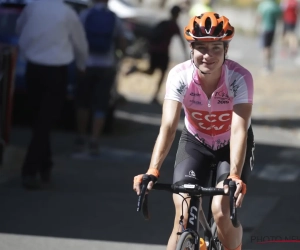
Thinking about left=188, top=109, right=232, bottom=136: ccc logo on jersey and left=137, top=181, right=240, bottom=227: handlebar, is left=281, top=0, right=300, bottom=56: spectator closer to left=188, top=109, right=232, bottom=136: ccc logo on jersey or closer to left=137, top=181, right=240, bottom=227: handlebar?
left=188, top=109, right=232, bottom=136: ccc logo on jersey

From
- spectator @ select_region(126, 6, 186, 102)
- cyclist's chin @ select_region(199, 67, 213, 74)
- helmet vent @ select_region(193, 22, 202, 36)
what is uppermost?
helmet vent @ select_region(193, 22, 202, 36)

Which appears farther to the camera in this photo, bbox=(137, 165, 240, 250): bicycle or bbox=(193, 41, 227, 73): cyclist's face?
bbox=(193, 41, 227, 73): cyclist's face

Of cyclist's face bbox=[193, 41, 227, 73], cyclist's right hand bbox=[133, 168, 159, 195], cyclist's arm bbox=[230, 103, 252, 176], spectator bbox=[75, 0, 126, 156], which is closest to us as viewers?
cyclist's right hand bbox=[133, 168, 159, 195]

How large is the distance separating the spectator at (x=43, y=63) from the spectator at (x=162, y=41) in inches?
262

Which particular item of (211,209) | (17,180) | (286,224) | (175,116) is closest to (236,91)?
(175,116)

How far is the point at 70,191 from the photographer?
9344mm

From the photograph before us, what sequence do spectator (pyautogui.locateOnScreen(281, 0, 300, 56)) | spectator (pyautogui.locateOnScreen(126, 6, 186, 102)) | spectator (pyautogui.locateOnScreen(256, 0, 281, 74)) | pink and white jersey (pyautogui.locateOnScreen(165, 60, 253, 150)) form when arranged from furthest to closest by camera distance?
spectator (pyautogui.locateOnScreen(281, 0, 300, 56)) < spectator (pyautogui.locateOnScreen(256, 0, 281, 74)) < spectator (pyautogui.locateOnScreen(126, 6, 186, 102)) < pink and white jersey (pyautogui.locateOnScreen(165, 60, 253, 150))

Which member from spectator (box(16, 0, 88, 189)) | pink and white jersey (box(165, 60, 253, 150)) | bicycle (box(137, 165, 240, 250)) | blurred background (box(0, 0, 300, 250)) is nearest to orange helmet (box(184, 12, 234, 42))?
pink and white jersey (box(165, 60, 253, 150))

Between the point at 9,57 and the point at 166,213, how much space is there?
2.88 m

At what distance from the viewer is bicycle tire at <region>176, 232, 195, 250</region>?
188 inches

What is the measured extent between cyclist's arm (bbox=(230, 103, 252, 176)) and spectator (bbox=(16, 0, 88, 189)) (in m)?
4.11

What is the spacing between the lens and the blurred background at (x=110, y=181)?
7.63 m

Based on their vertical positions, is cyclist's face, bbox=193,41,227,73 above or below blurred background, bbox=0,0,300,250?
above

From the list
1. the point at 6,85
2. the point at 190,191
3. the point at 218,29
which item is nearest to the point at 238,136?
the point at 190,191
